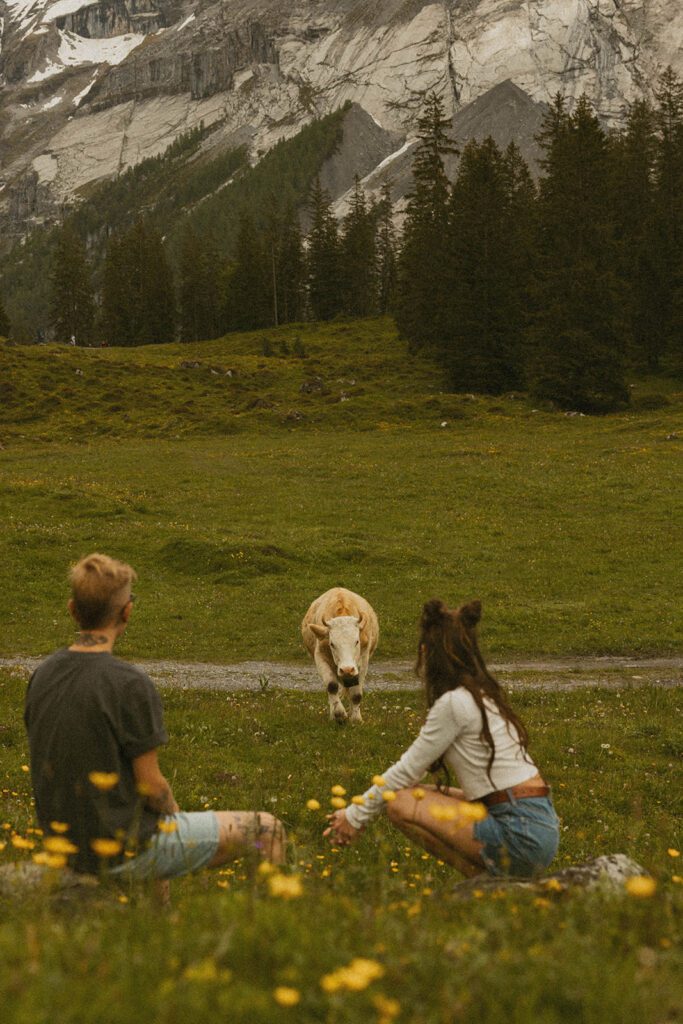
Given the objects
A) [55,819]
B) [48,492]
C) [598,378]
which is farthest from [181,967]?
[598,378]

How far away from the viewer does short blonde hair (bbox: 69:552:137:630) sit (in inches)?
209

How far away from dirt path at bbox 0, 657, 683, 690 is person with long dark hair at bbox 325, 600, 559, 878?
1061 centimetres

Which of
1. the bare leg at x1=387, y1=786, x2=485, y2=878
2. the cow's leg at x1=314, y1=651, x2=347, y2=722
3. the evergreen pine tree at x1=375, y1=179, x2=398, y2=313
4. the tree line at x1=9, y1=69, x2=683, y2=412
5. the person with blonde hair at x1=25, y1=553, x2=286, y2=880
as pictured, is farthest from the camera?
the evergreen pine tree at x1=375, y1=179, x2=398, y2=313

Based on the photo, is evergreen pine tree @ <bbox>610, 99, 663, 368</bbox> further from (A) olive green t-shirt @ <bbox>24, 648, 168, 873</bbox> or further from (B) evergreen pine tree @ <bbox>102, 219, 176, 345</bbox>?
(B) evergreen pine tree @ <bbox>102, 219, 176, 345</bbox>

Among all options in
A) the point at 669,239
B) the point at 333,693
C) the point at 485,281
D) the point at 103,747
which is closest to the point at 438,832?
the point at 103,747

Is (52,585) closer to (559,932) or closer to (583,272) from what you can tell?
(559,932)

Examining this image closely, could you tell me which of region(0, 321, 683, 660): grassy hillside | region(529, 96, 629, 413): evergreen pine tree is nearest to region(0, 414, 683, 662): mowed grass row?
region(0, 321, 683, 660): grassy hillside

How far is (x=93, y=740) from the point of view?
5156 millimetres

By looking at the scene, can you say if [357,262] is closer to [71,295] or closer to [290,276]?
[290,276]

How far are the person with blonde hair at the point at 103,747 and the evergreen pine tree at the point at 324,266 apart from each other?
114m

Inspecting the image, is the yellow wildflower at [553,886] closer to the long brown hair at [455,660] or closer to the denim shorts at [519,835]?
the denim shorts at [519,835]

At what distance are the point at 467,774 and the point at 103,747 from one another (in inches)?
108

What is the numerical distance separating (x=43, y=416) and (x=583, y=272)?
40782 millimetres

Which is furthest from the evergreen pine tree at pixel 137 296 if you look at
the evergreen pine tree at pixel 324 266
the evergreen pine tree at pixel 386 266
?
the evergreen pine tree at pixel 386 266
